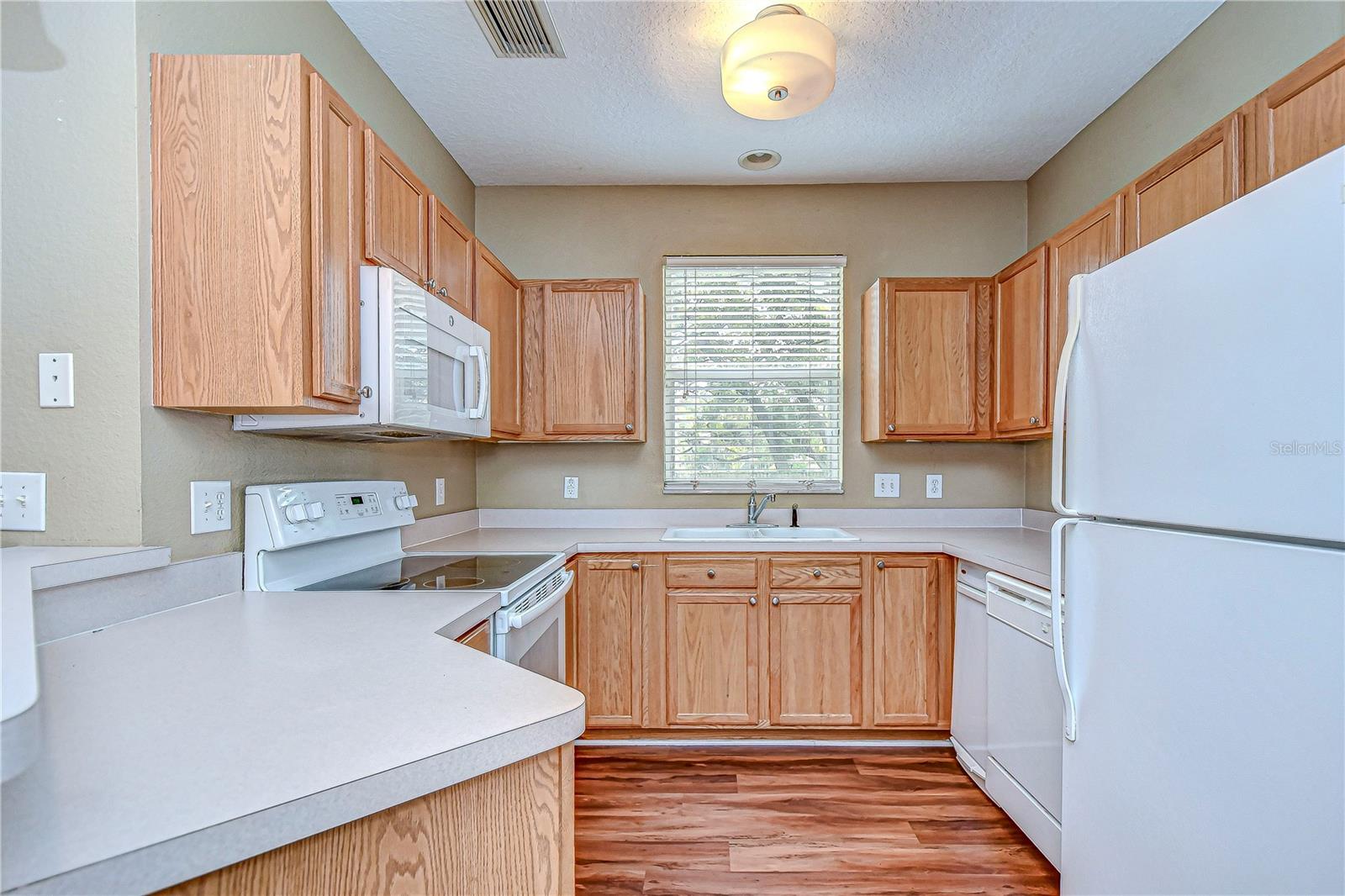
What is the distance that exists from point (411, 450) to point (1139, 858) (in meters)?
2.40

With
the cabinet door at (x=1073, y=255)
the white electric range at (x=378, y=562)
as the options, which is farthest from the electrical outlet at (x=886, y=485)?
the white electric range at (x=378, y=562)

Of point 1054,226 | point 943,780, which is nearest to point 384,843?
point 943,780

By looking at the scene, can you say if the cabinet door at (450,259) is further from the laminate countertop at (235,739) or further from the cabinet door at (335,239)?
the laminate countertop at (235,739)

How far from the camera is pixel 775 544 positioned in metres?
2.46

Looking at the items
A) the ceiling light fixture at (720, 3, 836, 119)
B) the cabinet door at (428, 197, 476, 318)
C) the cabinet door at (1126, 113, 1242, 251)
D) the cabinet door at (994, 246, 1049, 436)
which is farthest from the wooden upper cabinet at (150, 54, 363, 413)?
the cabinet door at (994, 246, 1049, 436)

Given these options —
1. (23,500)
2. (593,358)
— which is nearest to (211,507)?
(23,500)

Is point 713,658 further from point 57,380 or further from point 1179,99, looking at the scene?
point 1179,99

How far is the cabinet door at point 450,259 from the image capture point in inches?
76.9

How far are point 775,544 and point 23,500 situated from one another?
2119 millimetres

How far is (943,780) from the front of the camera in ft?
7.36

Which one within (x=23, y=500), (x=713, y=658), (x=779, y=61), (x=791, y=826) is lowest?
(x=791, y=826)

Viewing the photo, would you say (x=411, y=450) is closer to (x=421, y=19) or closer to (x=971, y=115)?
(x=421, y=19)

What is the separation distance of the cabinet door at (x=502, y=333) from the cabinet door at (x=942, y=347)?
5.34 ft

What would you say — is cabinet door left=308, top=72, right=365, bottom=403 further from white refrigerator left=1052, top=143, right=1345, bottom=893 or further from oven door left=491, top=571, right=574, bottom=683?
white refrigerator left=1052, top=143, right=1345, bottom=893
